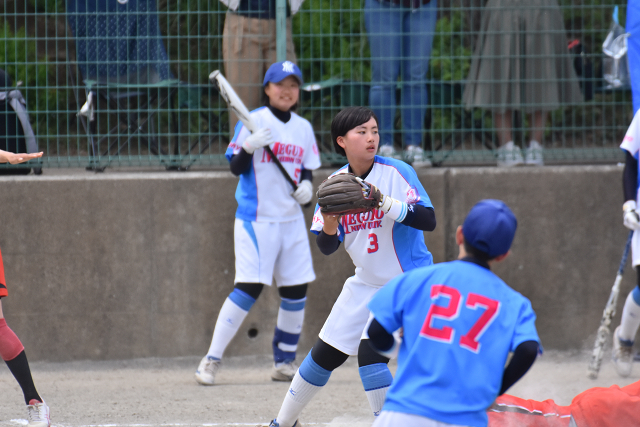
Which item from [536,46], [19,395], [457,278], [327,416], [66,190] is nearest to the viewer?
[457,278]

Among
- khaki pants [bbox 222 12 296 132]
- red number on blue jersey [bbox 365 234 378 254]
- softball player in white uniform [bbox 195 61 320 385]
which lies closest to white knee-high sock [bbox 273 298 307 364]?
softball player in white uniform [bbox 195 61 320 385]

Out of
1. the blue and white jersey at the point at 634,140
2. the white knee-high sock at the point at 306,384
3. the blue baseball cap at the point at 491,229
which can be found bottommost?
the white knee-high sock at the point at 306,384

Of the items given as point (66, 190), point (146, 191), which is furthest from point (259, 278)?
point (66, 190)

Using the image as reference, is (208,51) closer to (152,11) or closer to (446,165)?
(152,11)

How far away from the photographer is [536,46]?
610 centimetres

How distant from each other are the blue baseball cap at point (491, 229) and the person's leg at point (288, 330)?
2.98m

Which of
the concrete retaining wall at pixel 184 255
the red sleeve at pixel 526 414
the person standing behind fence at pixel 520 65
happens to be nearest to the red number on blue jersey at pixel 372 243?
the red sleeve at pixel 526 414

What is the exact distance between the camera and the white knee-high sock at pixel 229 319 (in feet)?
16.7

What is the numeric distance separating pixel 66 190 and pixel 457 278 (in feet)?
13.5

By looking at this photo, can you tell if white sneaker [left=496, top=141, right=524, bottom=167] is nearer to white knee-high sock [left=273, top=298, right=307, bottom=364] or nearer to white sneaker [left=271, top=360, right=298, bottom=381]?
white knee-high sock [left=273, top=298, right=307, bottom=364]

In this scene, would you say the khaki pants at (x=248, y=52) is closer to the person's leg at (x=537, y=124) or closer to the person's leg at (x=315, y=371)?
the person's leg at (x=537, y=124)

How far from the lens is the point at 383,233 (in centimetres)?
352

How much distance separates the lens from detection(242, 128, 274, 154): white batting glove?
16.4 ft

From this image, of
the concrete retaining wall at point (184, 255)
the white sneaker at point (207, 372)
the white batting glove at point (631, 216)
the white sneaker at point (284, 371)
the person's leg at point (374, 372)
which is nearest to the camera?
the person's leg at point (374, 372)
